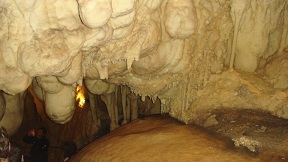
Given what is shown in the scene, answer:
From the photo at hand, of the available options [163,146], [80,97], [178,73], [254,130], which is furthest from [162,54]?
[80,97]

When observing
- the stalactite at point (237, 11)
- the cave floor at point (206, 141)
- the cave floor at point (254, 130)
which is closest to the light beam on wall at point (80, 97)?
the cave floor at point (206, 141)

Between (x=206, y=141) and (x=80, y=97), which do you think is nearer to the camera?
(x=206, y=141)

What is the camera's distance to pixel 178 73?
5555mm

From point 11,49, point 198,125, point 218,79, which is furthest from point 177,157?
point 11,49

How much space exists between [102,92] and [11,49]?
3319 millimetres

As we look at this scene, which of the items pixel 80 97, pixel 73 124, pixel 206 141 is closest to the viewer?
pixel 206 141

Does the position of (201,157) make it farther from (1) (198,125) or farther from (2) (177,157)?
(1) (198,125)

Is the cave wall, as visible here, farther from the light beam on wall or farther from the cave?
the light beam on wall

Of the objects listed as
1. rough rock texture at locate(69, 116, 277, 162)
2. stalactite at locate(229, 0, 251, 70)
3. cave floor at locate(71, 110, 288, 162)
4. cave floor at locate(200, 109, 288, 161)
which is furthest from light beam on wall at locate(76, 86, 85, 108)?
stalactite at locate(229, 0, 251, 70)

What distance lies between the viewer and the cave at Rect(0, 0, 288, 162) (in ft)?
12.4

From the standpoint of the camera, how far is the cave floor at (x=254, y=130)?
15.1ft

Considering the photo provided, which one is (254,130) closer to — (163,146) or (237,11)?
(163,146)

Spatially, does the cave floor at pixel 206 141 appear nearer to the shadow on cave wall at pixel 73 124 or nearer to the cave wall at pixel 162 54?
the cave wall at pixel 162 54

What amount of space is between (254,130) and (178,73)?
150cm
